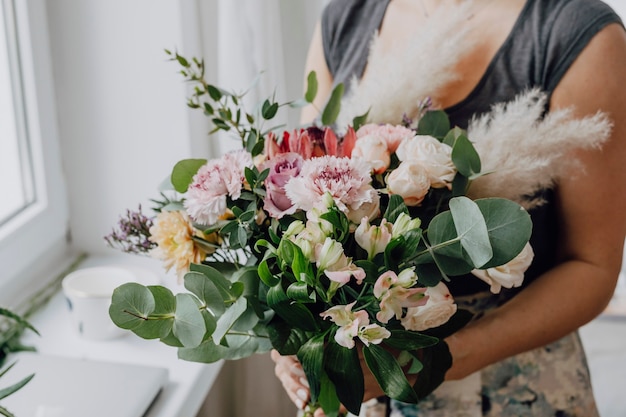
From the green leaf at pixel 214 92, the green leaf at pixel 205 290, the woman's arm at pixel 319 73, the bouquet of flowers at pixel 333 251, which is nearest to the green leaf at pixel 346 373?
the bouquet of flowers at pixel 333 251

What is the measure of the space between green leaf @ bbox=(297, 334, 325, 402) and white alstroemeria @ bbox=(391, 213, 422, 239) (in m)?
0.13

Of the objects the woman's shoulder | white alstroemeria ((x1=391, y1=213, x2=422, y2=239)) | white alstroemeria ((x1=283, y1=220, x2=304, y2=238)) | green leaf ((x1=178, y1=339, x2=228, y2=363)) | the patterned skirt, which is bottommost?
the patterned skirt

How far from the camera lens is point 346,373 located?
0.68 metres

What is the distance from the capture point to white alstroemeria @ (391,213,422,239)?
0.62m

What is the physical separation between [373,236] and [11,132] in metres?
0.88

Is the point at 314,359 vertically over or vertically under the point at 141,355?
over

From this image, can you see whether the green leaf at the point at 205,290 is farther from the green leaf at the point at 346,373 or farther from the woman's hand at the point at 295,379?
the woman's hand at the point at 295,379

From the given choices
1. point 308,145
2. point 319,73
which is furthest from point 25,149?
point 308,145

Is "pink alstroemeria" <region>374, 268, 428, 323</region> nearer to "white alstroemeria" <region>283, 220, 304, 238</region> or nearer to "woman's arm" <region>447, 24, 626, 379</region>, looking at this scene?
"white alstroemeria" <region>283, 220, 304, 238</region>

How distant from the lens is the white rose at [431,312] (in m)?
0.70

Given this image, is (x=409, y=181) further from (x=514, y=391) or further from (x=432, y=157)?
(x=514, y=391)

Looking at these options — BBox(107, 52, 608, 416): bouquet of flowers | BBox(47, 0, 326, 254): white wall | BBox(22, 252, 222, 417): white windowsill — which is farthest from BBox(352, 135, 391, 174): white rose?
BBox(47, 0, 326, 254): white wall

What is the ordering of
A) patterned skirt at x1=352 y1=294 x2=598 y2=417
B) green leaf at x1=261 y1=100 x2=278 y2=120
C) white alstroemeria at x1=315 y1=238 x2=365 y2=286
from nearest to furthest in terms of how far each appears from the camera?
white alstroemeria at x1=315 y1=238 x2=365 y2=286
green leaf at x1=261 y1=100 x2=278 y2=120
patterned skirt at x1=352 y1=294 x2=598 y2=417

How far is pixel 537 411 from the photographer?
105 centimetres
